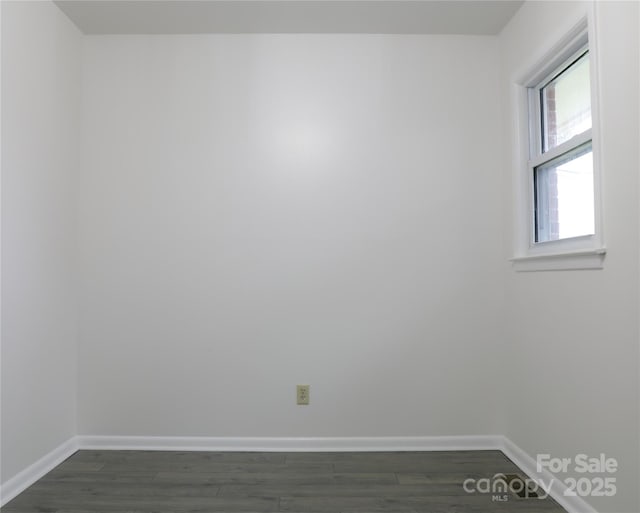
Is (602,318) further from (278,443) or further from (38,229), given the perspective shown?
(38,229)

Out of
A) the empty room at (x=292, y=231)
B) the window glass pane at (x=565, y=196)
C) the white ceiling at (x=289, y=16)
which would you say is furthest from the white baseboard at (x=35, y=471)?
the window glass pane at (x=565, y=196)

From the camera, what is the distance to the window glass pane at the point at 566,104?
2004 millimetres

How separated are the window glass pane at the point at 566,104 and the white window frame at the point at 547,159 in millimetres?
44

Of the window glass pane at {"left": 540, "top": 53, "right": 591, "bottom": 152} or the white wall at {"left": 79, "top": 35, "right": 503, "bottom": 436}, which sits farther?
the white wall at {"left": 79, "top": 35, "right": 503, "bottom": 436}

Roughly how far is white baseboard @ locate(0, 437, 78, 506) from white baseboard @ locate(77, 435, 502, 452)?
11 cm

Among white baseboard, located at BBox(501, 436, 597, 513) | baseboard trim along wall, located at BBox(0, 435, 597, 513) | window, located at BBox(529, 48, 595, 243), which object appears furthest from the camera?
baseboard trim along wall, located at BBox(0, 435, 597, 513)

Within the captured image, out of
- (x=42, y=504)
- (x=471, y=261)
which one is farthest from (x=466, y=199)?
(x=42, y=504)

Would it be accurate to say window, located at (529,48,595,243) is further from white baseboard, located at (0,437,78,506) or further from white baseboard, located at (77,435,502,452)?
white baseboard, located at (0,437,78,506)

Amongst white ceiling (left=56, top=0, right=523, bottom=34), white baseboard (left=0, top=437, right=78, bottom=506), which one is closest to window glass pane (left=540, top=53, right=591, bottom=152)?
white ceiling (left=56, top=0, right=523, bottom=34)

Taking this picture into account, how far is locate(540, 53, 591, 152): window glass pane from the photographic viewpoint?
6.57ft

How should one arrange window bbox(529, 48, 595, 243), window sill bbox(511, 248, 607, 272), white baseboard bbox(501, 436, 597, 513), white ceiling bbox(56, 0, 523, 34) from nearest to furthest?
window sill bbox(511, 248, 607, 272) → white baseboard bbox(501, 436, 597, 513) → window bbox(529, 48, 595, 243) → white ceiling bbox(56, 0, 523, 34)

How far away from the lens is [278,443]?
8.49 ft

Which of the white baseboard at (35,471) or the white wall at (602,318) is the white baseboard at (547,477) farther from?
the white baseboard at (35,471)

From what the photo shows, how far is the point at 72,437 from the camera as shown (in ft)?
8.42
